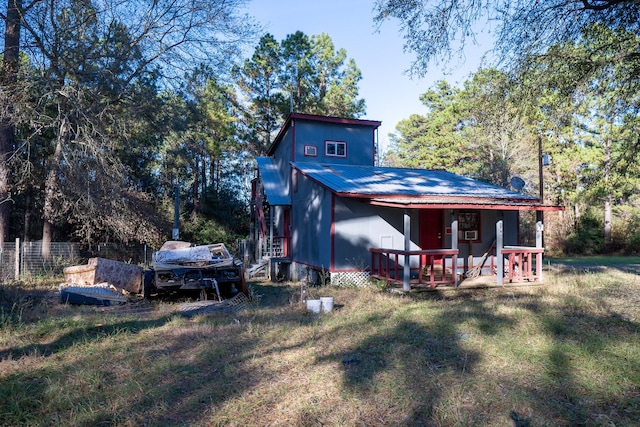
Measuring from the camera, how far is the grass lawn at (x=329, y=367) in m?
3.74

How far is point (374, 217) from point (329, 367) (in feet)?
27.2

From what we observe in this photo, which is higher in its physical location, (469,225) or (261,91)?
(261,91)

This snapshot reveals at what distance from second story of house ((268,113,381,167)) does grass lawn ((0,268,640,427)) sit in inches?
399

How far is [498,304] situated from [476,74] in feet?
15.9

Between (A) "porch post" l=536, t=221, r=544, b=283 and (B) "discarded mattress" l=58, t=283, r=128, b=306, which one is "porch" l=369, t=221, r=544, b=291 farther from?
(B) "discarded mattress" l=58, t=283, r=128, b=306

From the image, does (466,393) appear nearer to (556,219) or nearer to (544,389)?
(544,389)

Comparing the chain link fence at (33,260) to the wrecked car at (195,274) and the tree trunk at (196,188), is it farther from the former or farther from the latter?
the tree trunk at (196,188)

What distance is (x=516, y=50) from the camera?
28.2 ft

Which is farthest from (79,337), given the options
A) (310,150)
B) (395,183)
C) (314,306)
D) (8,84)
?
(310,150)

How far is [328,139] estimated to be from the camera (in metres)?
17.6

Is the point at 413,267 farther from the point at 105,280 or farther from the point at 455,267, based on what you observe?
the point at 105,280

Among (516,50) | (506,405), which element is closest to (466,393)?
(506,405)

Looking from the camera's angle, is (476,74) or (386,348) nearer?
(386,348)

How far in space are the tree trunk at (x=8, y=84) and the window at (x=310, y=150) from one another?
9713mm
